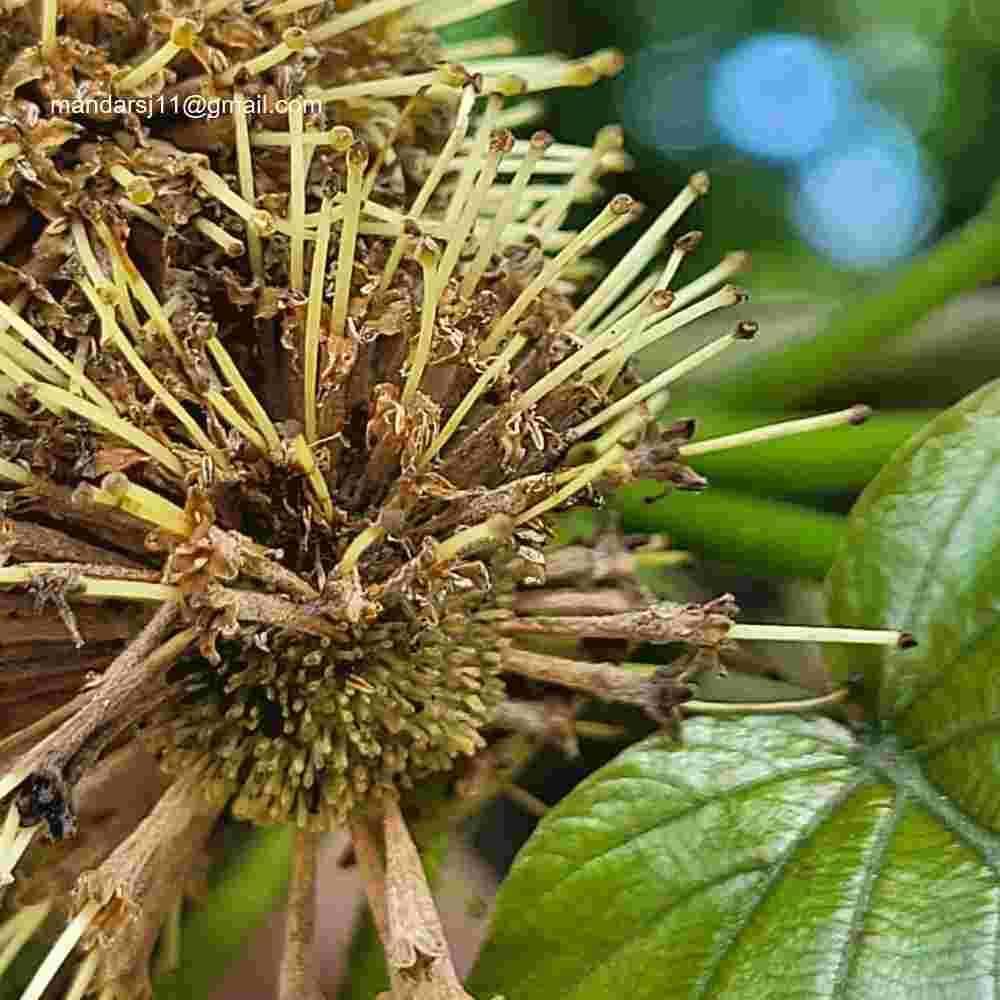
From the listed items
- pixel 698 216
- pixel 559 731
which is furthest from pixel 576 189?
pixel 698 216

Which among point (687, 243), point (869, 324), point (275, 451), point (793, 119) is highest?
point (793, 119)

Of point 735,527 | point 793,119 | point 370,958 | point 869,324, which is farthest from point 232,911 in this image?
point 793,119

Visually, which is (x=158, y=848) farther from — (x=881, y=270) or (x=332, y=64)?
(x=881, y=270)

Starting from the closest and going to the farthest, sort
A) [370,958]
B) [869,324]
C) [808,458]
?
[370,958] < [808,458] < [869,324]

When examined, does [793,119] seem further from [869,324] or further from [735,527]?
[735,527]

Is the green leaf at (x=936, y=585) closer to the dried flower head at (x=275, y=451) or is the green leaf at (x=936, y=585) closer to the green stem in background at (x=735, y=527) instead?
the dried flower head at (x=275, y=451)

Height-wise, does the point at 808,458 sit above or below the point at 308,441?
above
